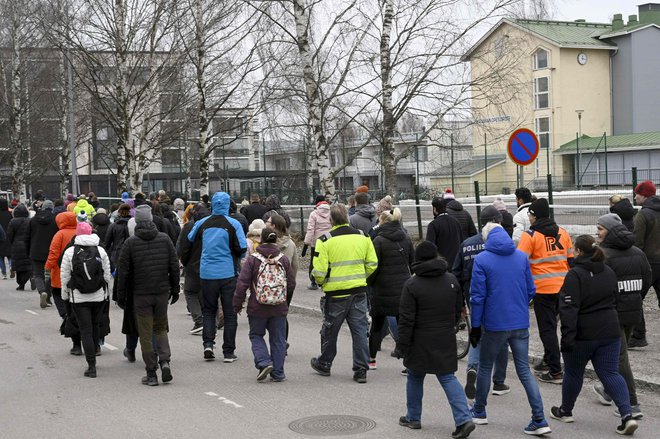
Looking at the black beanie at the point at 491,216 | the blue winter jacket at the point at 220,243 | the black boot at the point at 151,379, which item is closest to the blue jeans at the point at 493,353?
the black beanie at the point at 491,216

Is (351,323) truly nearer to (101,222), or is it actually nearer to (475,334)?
(475,334)

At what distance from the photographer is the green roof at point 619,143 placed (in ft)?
183

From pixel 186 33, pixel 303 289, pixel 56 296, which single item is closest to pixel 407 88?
pixel 303 289

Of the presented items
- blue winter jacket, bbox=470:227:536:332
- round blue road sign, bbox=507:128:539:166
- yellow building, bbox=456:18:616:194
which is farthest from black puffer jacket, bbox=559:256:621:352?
yellow building, bbox=456:18:616:194

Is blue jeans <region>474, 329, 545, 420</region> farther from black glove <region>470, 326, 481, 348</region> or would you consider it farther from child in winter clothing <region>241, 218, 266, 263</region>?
child in winter clothing <region>241, 218, 266, 263</region>

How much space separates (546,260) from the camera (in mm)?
9102

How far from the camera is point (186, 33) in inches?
1089

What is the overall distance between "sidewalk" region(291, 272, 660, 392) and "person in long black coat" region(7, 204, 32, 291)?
21.0 ft

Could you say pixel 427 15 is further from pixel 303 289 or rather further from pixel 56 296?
pixel 56 296

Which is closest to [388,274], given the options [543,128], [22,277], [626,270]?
[626,270]

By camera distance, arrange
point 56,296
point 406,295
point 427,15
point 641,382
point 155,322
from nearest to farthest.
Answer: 1. point 406,295
2. point 641,382
3. point 155,322
4. point 56,296
5. point 427,15

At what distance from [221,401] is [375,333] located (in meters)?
2.21

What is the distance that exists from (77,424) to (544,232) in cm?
495

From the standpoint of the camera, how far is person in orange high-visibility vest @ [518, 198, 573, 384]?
9.09 metres
